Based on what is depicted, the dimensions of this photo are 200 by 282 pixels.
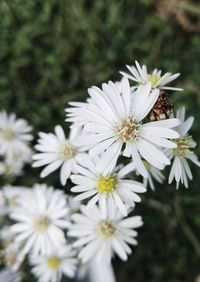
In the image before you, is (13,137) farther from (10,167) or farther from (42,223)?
(42,223)

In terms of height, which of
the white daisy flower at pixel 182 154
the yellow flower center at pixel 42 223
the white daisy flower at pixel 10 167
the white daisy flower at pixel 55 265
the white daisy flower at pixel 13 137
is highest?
the white daisy flower at pixel 13 137

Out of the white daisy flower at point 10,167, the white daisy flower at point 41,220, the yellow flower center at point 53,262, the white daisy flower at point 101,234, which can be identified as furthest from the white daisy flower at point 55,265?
the white daisy flower at point 10,167

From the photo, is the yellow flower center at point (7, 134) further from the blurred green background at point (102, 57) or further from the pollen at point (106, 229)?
the pollen at point (106, 229)

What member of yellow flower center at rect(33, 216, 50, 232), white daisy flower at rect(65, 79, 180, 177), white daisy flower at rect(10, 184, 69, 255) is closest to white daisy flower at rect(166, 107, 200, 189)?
white daisy flower at rect(65, 79, 180, 177)

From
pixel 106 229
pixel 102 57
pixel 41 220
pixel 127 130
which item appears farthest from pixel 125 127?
pixel 102 57

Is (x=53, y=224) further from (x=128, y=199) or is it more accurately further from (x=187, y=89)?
(x=187, y=89)

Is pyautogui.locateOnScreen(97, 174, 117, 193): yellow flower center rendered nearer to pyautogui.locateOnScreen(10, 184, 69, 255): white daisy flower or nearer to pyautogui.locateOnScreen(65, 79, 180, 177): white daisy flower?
Answer: pyautogui.locateOnScreen(65, 79, 180, 177): white daisy flower
